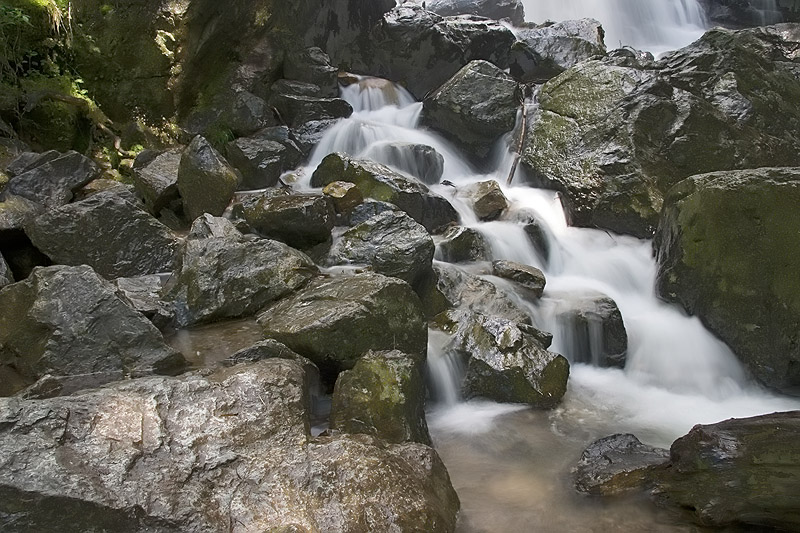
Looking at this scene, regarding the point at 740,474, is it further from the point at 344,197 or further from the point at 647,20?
the point at 647,20

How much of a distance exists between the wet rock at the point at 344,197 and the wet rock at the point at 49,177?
305cm

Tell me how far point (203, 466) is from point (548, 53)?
492 inches

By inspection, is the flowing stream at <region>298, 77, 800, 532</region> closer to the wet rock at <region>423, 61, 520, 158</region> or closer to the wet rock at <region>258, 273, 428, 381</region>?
the wet rock at <region>258, 273, 428, 381</region>

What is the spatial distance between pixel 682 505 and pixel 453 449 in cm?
153

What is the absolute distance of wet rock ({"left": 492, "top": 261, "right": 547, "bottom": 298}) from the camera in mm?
6461

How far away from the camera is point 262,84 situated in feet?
33.8

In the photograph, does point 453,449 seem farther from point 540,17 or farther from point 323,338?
point 540,17

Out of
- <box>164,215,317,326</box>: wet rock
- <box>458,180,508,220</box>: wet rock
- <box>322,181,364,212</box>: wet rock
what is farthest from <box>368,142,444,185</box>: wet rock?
<box>164,215,317,326</box>: wet rock

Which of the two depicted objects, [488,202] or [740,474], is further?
[488,202]

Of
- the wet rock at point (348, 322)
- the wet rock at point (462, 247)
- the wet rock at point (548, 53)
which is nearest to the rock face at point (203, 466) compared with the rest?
the wet rock at point (348, 322)

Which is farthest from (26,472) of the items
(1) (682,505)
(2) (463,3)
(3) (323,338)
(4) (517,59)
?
(2) (463,3)

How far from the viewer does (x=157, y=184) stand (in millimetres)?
7012

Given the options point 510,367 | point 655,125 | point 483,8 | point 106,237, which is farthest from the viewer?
point 483,8

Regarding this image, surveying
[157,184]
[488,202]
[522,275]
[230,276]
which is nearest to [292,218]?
[230,276]
